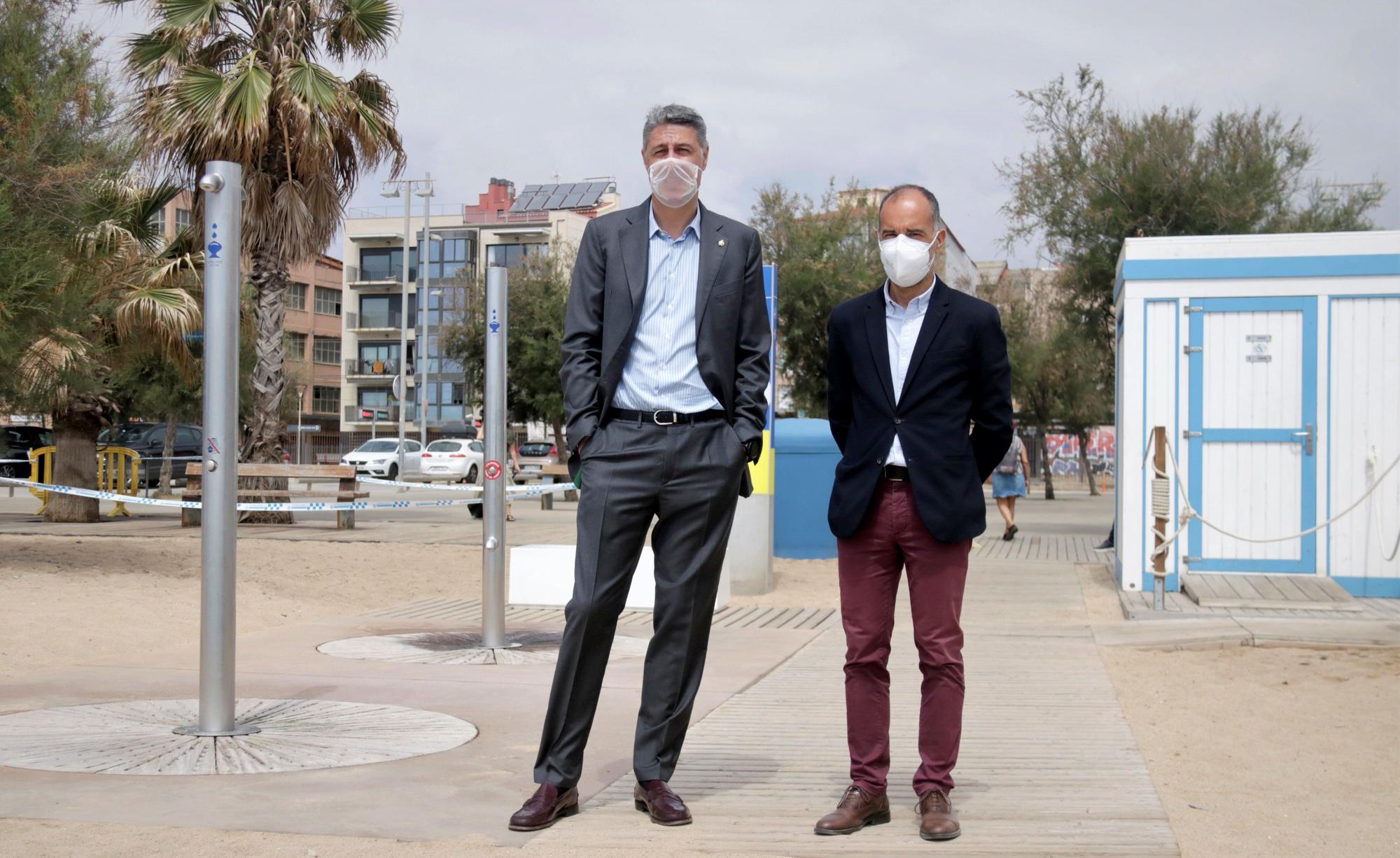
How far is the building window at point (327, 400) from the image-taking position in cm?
8650

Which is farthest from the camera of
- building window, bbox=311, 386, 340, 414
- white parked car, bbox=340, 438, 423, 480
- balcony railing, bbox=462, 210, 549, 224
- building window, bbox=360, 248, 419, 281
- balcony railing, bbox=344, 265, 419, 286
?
building window, bbox=311, 386, 340, 414

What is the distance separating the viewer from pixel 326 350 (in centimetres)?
8706

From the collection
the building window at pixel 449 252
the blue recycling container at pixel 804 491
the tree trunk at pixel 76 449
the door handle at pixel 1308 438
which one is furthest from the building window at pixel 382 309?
the door handle at pixel 1308 438

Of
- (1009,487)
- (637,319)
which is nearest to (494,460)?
(637,319)

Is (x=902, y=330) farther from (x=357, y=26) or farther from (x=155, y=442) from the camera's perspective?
(x=155, y=442)

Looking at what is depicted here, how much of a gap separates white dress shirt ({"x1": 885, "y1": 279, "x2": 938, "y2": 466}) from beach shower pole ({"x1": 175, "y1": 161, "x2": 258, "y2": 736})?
254cm

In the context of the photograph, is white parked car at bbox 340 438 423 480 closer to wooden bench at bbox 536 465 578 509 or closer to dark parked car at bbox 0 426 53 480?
dark parked car at bbox 0 426 53 480

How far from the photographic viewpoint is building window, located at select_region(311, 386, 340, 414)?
86.5 meters

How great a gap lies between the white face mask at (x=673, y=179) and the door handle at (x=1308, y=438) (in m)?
8.59

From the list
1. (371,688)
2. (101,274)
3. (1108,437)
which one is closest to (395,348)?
(1108,437)

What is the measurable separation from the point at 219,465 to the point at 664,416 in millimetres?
2017

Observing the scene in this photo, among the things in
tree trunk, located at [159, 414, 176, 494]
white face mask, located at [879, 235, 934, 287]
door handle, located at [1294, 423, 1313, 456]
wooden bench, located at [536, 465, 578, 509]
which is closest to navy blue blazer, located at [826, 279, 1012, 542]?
white face mask, located at [879, 235, 934, 287]

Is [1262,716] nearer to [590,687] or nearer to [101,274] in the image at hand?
[590,687]

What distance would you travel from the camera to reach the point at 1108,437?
6066 centimetres
